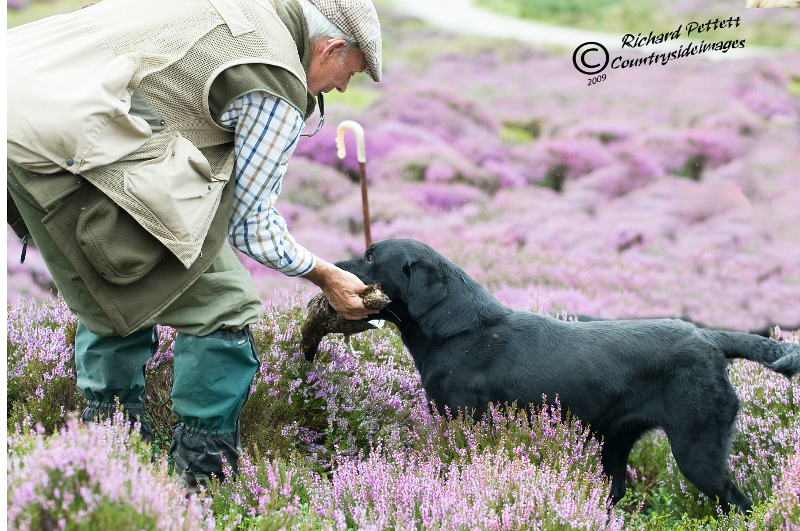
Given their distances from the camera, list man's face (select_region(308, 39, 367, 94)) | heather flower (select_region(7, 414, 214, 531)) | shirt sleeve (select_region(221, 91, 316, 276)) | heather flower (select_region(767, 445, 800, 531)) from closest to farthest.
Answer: heather flower (select_region(7, 414, 214, 531)) → heather flower (select_region(767, 445, 800, 531)) → shirt sleeve (select_region(221, 91, 316, 276)) → man's face (select_region(308, 39, 367, 94))

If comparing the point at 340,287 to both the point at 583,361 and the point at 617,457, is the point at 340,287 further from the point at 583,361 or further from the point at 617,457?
the point at 617,457

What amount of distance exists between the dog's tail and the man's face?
190cm

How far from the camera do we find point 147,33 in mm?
2312

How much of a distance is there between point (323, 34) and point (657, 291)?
545cm

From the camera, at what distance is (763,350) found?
9.98 ft

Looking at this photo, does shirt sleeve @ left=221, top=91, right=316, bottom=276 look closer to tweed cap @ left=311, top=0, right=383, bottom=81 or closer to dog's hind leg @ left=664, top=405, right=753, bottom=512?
tweed cap @ left=311, top=0, right=383, bottom=81

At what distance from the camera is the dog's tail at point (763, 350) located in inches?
116

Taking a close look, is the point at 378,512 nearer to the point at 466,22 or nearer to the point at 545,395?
the point at 545,395

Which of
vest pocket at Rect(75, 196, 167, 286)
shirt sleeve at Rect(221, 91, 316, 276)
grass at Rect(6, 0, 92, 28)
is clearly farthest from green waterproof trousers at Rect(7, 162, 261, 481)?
grass at Rect(6, 0, 92, 28)

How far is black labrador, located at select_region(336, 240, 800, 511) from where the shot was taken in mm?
2998

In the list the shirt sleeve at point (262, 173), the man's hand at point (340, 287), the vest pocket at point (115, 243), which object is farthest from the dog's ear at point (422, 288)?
the vest pocket at point (115, 243)

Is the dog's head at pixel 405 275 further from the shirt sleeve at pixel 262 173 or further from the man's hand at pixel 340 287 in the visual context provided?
the shirt sleeve at pixel 262 173

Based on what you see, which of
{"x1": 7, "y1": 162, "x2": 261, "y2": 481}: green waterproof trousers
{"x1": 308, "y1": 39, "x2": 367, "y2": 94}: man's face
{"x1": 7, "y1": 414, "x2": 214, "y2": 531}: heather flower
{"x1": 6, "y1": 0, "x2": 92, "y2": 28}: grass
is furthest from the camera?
{"x1": 6, "y1": 0, "x2": 92, "y2": 28}: grass

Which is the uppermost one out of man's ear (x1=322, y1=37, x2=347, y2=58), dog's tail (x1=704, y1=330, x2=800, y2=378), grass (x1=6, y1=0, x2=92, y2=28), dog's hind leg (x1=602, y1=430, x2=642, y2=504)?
man's ear (x1=322, y1=37, x2=347, y2=58)
